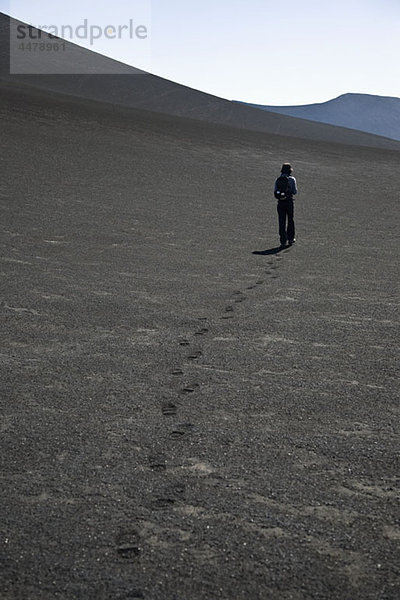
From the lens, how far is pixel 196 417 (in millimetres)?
5422

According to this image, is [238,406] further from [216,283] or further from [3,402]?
[216,283]

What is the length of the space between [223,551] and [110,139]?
1193 inches

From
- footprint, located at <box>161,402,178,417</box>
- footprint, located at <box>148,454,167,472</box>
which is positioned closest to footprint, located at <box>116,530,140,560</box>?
footprint, located at <box>148,454,167,472</box>

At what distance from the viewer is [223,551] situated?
3.65 meters

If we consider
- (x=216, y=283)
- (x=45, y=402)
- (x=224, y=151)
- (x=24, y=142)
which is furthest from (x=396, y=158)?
(x=45, y=402)

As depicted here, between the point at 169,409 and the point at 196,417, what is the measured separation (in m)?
0.27

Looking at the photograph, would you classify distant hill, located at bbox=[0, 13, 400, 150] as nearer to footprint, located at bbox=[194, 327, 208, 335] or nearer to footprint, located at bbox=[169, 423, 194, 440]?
footprint, located at bbox=[194, 327, 208, 335]

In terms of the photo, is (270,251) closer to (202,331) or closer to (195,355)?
(202,331)

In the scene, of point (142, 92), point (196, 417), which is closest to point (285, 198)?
point (196, 417)

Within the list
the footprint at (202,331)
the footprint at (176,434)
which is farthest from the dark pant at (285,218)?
the footprint at (176,434)

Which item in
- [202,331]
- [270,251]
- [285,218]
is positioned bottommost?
[202,331]

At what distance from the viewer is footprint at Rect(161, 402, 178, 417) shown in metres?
5.51

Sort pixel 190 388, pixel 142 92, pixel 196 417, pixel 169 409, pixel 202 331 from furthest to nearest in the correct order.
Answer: pixel 142 92
pixel 202 331
pixel 190 388
pixel 169 409
pixel 196 417

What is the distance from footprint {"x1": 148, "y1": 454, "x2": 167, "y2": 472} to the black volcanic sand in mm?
18
